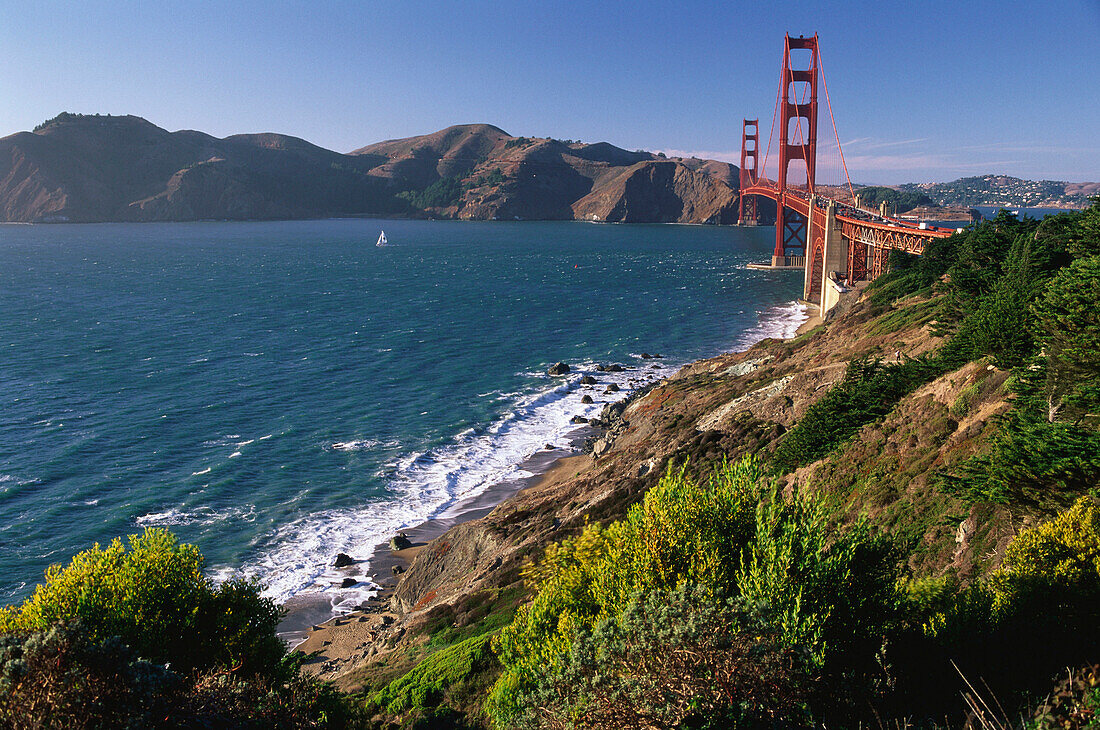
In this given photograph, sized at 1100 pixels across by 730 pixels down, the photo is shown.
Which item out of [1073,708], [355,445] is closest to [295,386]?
[355,445]

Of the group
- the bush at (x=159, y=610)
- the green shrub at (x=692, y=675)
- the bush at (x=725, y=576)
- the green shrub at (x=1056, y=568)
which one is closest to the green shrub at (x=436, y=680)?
the bush at (x=725, y=576)

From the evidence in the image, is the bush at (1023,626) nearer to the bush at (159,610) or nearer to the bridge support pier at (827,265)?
the bush at (159,610)

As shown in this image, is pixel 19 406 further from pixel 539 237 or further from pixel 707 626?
pixel 539 237

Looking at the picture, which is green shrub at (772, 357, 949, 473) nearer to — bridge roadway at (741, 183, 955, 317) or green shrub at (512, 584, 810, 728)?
green shrub at (512, 584, 810, 728)

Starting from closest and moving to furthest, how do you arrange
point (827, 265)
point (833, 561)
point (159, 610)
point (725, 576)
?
point (833, 561) < point (725, 576) < point (159, 610) < point (827, 265)

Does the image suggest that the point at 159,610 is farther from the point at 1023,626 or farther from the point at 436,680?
the point at 1023,626

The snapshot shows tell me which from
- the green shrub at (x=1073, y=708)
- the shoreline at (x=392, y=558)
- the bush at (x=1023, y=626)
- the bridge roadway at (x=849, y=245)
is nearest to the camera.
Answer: the green shrub at (x=1073, y=708)

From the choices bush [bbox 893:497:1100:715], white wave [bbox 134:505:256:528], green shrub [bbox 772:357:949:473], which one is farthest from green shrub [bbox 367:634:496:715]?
white wave [bbox 134:505:256:528]
